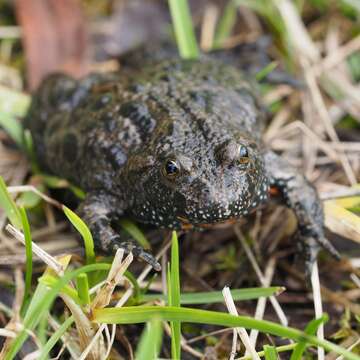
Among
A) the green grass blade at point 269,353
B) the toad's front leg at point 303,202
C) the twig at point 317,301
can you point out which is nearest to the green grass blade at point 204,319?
→ the green grass blade at point 269,353

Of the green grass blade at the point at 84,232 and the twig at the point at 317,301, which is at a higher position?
the green grass blade at the point at 84,232

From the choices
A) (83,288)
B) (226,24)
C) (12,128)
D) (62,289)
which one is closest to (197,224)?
(83,288)

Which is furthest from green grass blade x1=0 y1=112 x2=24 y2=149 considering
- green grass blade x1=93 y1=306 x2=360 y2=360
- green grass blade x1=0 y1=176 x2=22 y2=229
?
green grass blade x1=93 y1=306 x2=360 y2=360

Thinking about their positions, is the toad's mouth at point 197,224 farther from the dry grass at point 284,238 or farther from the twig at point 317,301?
the twig at point 317,301

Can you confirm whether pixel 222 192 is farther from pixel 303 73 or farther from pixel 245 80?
pixel 303 73

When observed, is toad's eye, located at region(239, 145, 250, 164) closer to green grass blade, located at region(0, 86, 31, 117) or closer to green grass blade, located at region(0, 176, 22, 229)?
green grass blade, located at region(0, 176, 22, 229)

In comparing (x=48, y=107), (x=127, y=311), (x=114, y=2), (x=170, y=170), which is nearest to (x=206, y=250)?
(x=170, y=170)
